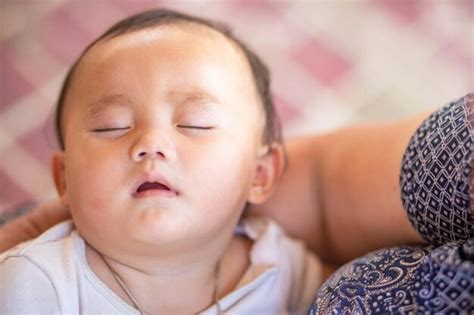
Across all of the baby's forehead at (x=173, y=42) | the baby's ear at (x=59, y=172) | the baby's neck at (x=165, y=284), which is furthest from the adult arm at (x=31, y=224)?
the baby's forehead at (x=173, y=42)

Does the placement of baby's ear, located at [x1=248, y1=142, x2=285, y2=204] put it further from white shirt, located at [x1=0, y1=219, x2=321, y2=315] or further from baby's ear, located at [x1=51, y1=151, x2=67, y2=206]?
baby's ear, located at [x1=51, y1=151, x2=67, y2=206]

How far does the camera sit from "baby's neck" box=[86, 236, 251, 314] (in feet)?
3.23

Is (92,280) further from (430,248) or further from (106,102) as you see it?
(430,248)

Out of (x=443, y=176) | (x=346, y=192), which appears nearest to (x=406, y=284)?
(x=443, y=176)

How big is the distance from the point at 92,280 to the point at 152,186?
17 centimetres

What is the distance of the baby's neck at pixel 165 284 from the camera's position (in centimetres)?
99

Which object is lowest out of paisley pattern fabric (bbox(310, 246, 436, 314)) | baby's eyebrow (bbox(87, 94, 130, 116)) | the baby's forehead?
paisley pattern fabric (bbox(310, 246, 436, 314))

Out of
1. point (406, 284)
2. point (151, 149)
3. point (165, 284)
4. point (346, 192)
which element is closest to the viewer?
point (406, 284)

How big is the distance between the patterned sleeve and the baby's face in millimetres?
262

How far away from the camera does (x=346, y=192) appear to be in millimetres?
1115

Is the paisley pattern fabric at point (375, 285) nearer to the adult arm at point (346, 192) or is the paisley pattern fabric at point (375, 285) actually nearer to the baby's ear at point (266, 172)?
the adult arm at point (346, 192)

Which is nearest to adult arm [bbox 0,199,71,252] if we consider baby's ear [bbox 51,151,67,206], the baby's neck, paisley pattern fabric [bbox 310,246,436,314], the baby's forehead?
baby's ear [bbox 51,151,67,206]

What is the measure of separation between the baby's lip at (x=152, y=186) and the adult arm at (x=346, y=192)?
1.08ft

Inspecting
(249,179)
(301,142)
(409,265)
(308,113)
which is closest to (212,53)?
Result: (249,179)
